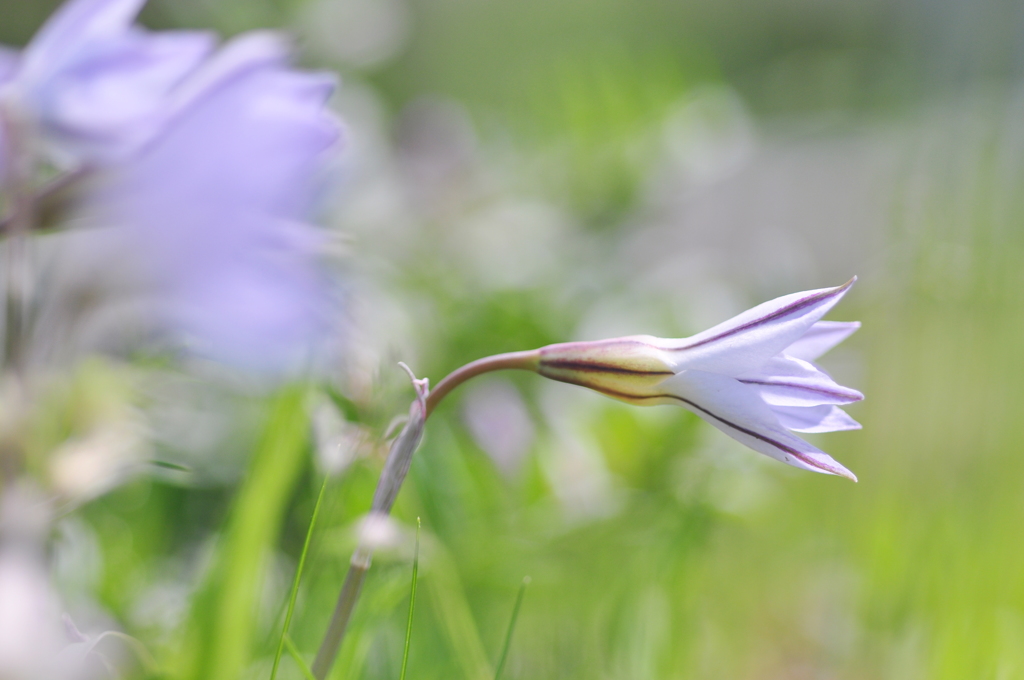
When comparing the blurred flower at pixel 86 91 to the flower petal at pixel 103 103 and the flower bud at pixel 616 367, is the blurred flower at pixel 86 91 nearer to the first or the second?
the flower petal at pixel 103 103

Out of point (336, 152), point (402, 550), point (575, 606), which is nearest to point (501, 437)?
point (575, 606)

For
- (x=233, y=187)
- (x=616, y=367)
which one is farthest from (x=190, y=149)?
(x=616, y=367)

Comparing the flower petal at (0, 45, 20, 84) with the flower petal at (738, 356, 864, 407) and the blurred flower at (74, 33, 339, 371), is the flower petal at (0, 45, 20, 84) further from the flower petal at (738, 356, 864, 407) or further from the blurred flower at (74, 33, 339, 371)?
the flower petal at (738, 356, 864, 407)

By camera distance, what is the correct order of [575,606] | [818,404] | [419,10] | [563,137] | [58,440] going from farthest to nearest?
[419,10] → [563,137] → [575,606] → [58,440] → [818,404]

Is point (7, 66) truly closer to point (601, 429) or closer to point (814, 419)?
point (814, 419)

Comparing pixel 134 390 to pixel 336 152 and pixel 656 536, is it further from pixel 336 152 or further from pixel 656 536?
pixel 656 536

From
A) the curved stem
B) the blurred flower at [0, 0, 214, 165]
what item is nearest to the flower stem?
the curved stem
